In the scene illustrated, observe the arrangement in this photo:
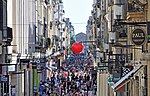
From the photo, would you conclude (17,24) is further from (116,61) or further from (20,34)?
(116,61)

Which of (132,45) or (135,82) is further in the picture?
(135,82)

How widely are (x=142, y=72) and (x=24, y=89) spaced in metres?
19.0

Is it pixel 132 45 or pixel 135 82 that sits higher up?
pixel 132 45

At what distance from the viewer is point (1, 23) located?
2953 centimetres

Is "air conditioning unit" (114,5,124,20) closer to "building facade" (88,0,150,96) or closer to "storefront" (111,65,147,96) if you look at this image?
"building facade" (88,0,150,96)

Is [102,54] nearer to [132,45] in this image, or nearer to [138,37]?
[132,45]

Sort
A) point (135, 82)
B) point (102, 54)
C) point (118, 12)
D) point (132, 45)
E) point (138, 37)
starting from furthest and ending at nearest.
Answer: point (102, 54) < point (135, 82) < point (118, 12) < point (132, 45) < point (138, 37)

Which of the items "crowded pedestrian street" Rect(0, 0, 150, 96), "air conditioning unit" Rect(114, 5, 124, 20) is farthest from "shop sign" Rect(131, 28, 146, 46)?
"air conditioning unit" Rect(114, 5, 124, 20)

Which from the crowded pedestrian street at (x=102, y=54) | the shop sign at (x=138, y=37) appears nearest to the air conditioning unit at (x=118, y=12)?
the crowded pedestrian street at (x=102, y=54)

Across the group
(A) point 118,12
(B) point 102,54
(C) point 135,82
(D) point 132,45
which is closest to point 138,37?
(D) point 132,45

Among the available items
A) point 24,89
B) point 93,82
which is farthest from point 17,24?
point 93,82

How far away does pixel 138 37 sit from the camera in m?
19.0

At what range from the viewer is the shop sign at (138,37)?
18869 millimetres

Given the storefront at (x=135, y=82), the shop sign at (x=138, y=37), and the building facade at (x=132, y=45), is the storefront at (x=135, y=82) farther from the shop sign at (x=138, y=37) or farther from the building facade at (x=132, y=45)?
the shop sign at (x=138, y=37)
